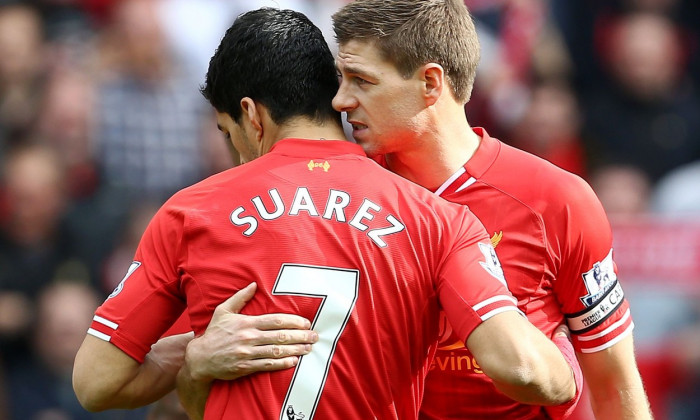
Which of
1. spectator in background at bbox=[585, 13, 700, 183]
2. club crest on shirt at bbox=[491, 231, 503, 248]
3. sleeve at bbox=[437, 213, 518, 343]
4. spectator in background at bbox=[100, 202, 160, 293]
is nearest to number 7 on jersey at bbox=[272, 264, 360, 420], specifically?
sleeve at bbox=[437, 213, 518, 343]

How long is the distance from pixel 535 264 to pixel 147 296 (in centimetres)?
118

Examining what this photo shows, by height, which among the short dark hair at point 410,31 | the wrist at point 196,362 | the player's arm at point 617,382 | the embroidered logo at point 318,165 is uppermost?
the short dark hair at point 410,31

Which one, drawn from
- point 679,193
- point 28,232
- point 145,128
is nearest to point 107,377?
point 28,232

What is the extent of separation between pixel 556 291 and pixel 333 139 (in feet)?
2.86

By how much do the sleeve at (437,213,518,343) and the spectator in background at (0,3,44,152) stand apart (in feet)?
16.4

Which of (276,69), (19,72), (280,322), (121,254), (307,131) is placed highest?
(276,69)

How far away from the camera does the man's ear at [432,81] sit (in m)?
3.28

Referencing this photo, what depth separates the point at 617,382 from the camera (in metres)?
3.44

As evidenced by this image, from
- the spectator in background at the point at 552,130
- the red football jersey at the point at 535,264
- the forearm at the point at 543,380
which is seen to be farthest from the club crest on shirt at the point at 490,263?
the spectator in background at the point at 552,130

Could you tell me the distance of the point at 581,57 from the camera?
8297mm

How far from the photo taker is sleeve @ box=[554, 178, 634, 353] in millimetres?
3328

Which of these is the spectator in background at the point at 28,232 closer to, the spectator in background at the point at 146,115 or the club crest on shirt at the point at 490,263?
the spectator in background at the point at 146,115

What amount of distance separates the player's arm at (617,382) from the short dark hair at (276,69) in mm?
1144

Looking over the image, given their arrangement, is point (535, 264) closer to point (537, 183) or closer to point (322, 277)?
point (537, 183)
